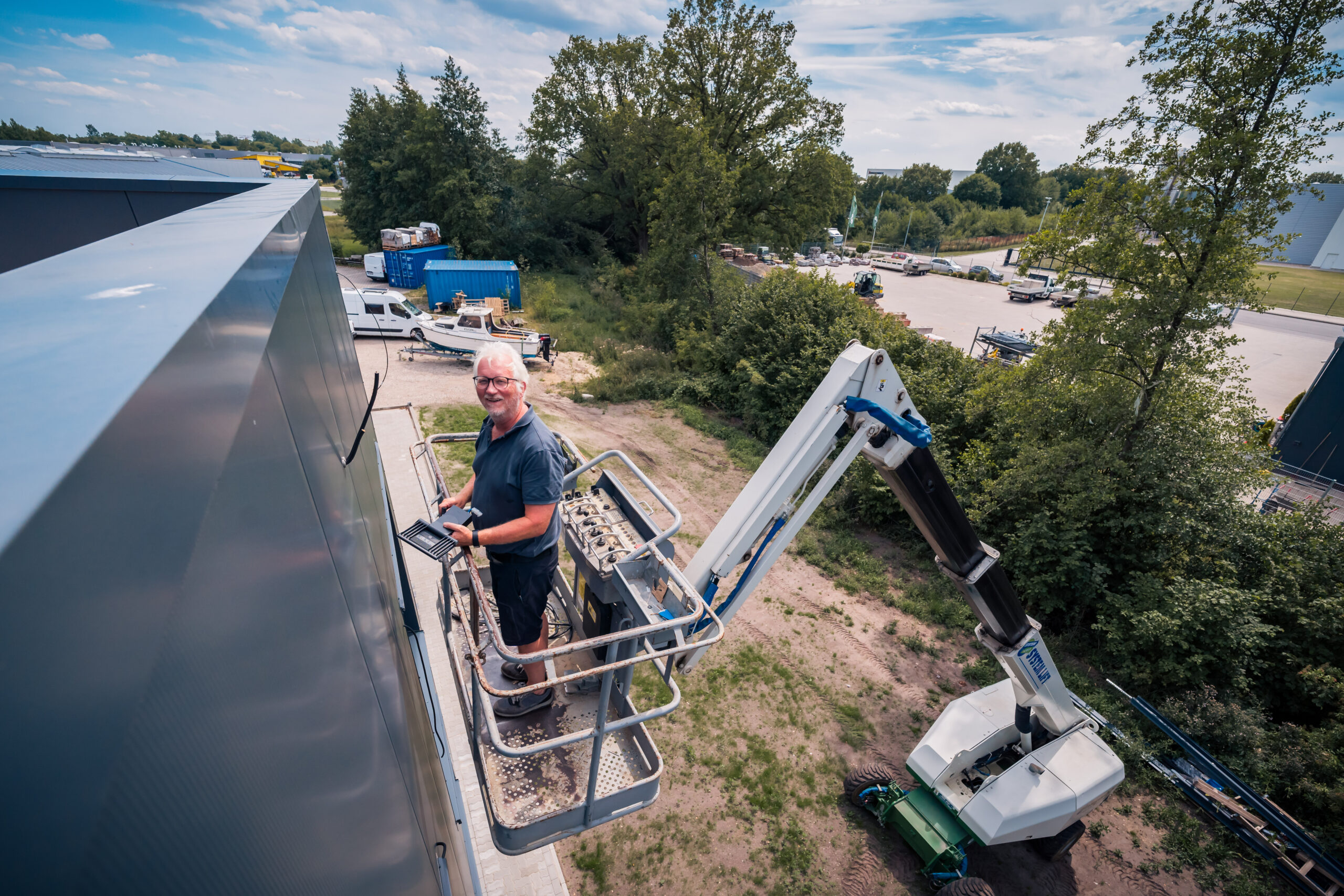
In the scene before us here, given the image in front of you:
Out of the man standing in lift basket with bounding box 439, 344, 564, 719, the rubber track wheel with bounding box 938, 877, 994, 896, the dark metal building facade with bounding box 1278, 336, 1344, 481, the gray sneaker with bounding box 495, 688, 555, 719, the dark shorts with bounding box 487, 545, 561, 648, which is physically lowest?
the rubber track wheel with bounding box 938, 877, 994, 896

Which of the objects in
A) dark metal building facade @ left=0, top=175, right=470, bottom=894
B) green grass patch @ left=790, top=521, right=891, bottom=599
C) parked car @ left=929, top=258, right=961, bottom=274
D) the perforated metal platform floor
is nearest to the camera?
dark metal building facade @ left=0, top=175, right=470, bottom=894

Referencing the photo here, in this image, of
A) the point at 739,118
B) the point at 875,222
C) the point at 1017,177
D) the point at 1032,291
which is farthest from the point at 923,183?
the point at 739,118

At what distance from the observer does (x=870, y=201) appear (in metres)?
67.5

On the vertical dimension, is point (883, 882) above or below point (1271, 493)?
below

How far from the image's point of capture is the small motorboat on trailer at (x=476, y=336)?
57.9ft

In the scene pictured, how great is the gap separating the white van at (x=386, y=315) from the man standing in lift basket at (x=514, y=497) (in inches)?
650

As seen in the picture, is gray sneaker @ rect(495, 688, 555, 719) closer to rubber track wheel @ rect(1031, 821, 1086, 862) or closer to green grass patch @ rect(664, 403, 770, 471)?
rubber track wheel @ rect(1031, 821, 1086, 862)

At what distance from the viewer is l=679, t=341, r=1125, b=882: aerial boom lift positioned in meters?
4.66

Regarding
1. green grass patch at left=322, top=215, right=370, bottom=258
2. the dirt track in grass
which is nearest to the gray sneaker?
the dirt track in grass

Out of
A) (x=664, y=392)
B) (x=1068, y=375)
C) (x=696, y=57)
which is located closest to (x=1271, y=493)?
(x=1068, y=375)

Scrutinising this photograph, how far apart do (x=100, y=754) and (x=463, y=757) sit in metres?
7.00

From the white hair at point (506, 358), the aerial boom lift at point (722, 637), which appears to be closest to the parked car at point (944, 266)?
the aerial boom lift at point (722, 637)

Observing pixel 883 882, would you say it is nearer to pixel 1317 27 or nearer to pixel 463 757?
pixel 463 757

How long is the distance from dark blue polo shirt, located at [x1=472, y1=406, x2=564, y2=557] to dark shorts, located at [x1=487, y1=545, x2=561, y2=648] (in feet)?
0.25
